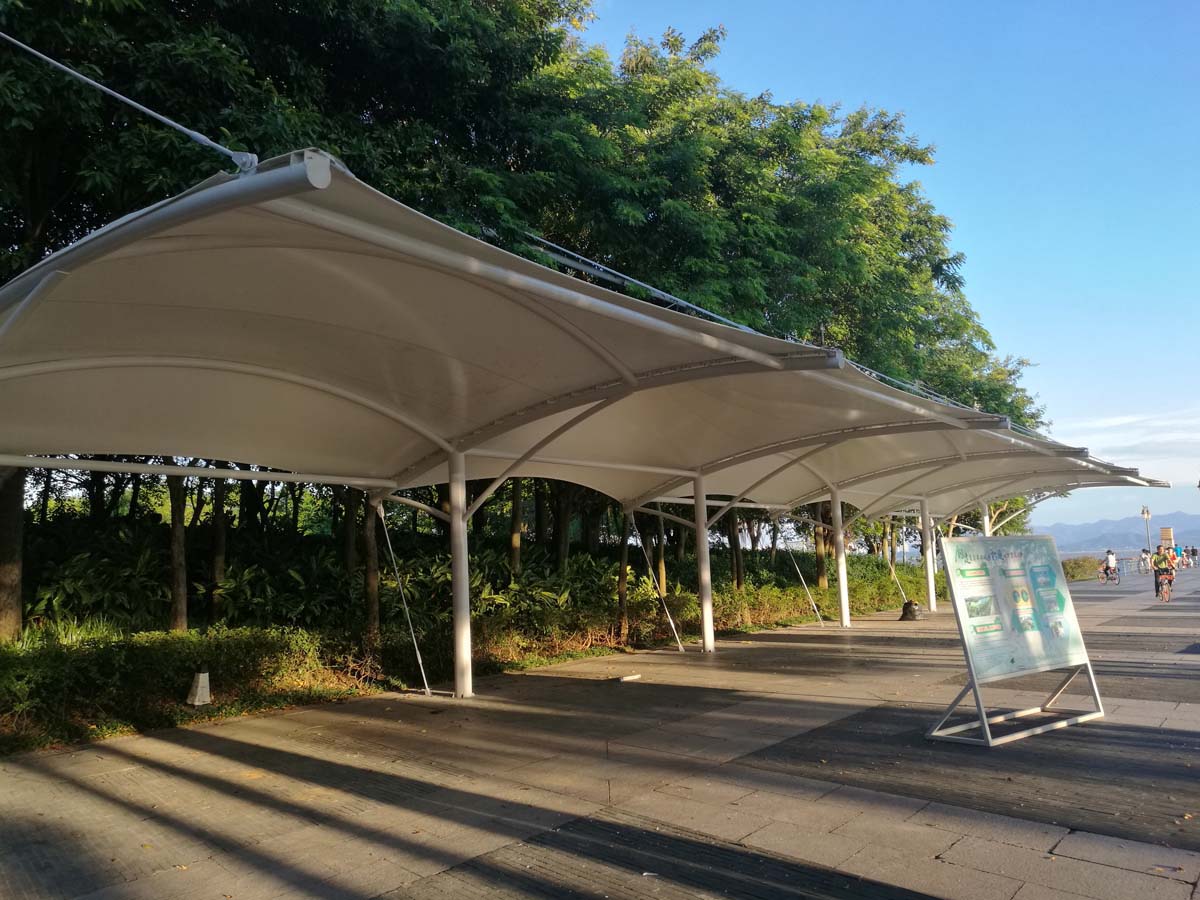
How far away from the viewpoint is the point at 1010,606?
271 inches

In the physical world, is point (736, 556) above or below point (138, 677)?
above

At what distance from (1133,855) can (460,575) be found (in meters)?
6.89

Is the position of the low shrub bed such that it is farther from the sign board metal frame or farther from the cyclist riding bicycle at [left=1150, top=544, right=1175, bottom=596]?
the cyclist riding bicycle at [left=1150, top=544, right=1175, bottom=596]

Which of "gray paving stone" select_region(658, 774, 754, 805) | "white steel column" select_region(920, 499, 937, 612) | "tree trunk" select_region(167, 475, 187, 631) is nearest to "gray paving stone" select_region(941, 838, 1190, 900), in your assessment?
"gray paving stone" select_region(658, 774, 754, 805)

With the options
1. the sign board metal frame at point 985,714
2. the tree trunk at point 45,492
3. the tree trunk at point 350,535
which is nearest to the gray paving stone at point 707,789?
the sign board metal frame at point 985,714

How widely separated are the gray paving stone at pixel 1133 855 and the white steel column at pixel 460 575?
6.46 metres

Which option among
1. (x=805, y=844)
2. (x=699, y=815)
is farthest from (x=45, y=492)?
(x=805, y=844)

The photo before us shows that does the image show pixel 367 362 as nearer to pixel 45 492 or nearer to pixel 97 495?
pixel 97 495

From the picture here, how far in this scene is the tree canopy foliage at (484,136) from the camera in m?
7.51

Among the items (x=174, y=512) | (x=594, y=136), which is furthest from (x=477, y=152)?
(x=174, y=512)

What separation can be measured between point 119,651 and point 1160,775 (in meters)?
8.55

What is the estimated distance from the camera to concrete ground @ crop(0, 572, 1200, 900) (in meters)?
4.02

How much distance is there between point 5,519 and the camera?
26.8ft

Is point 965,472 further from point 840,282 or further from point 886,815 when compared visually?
point 886,815
